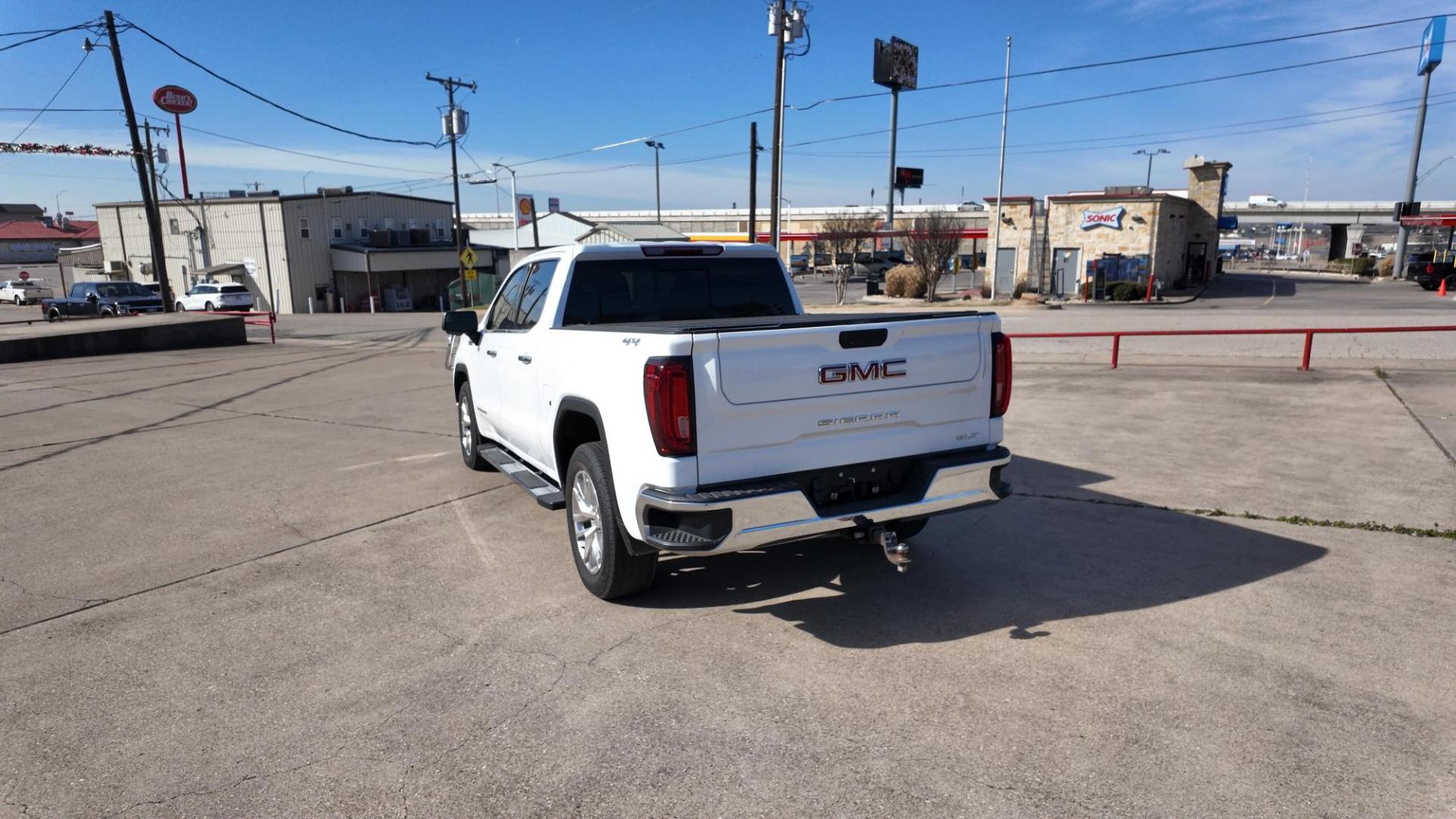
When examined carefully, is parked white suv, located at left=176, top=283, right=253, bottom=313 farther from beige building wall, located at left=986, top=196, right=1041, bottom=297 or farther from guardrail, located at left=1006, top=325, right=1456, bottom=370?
guardrail, located at left=1006, top=325, right=1456, bottom=370

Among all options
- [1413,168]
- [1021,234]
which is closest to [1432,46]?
[1413,168]

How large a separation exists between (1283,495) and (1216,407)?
13.0 feet

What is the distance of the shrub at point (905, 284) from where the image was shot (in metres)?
38.3

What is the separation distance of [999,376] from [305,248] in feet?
184

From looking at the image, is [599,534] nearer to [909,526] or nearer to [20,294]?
[909,526]

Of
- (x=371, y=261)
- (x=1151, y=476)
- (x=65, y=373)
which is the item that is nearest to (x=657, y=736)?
(x=1151, y=476)

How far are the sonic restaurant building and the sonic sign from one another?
0.03 metres

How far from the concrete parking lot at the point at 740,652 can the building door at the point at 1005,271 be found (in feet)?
104

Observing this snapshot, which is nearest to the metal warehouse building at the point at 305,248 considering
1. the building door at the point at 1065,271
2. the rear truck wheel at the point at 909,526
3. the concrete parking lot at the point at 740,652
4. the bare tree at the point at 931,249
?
the bare tree at the point at 931,249

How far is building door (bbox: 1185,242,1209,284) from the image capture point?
44.2 metres

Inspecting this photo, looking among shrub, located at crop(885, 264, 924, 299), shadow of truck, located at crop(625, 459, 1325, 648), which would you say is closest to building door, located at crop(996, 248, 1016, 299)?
shrub, located at crop(885, 264, 924, 299)

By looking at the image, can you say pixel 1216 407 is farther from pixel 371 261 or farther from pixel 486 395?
pixel 371 261

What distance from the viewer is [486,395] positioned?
6695 millimetres

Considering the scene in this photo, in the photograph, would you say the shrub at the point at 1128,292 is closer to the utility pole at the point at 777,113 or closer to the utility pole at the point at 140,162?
the utility pole at the point at 777,113
